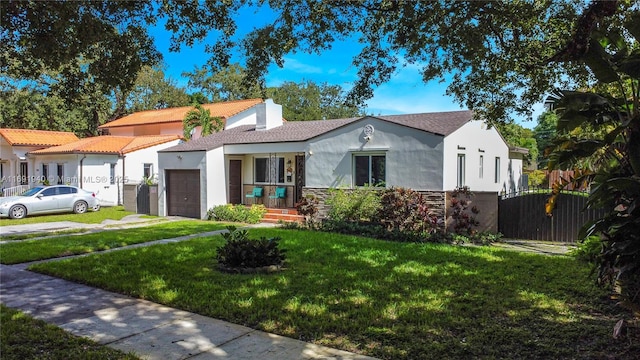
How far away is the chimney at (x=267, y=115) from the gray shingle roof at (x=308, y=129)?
43cm

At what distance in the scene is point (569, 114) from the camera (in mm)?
5910

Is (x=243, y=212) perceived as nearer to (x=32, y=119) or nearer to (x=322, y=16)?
(x=322, y=16)

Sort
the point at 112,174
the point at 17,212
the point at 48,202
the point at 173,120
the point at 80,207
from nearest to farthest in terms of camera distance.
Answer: the point at 17,212
the point at 48,202
the point at 80,207
the point at 112,174
the point at 173,120

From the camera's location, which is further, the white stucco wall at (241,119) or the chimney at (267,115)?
the white stucco wall at (241,119)

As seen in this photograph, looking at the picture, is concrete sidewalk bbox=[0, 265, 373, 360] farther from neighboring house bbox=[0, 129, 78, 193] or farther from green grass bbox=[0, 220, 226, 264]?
neighboring house bbox=[0, 129, 78, 193]

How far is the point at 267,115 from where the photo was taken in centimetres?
2184

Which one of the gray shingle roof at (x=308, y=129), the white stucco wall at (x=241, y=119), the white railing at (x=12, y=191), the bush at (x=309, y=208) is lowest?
the bush at (x=309, y=208)

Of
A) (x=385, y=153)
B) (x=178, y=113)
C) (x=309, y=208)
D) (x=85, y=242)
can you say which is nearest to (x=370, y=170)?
(x=385, y=153)

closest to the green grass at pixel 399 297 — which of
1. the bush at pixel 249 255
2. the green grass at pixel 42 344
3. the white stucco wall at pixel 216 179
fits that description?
the bush at pixel 249 255

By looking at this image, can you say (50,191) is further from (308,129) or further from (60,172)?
(308,129)

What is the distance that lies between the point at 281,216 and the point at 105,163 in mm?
14452

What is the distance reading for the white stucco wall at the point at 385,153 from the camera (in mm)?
14258

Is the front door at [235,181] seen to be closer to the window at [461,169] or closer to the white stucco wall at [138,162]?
the white stucco wall at [138,162]

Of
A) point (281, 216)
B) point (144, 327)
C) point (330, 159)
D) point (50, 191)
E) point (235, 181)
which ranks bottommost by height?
point (144, 327)
